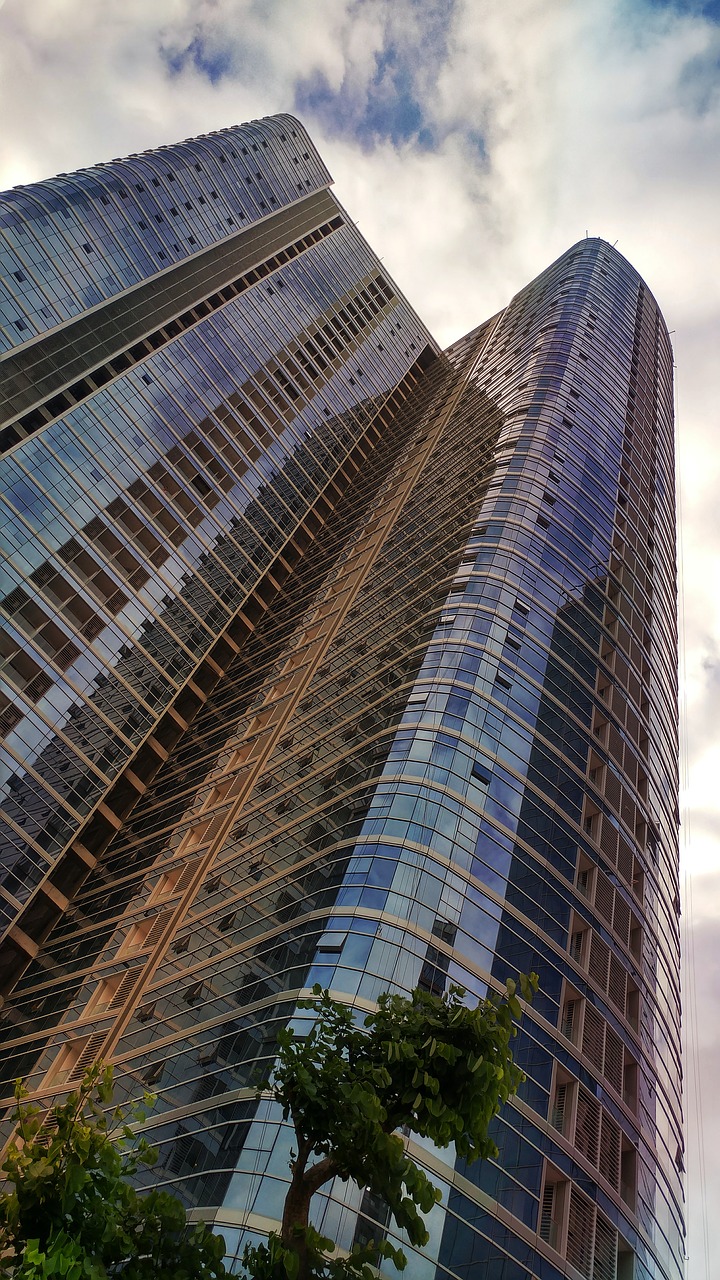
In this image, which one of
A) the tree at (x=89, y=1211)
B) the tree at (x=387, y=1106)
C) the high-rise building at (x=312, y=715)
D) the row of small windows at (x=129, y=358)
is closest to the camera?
the tree at (x=89, y=1211)

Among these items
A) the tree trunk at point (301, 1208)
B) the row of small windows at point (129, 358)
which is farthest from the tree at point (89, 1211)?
the row of small windows at point (129, 358)

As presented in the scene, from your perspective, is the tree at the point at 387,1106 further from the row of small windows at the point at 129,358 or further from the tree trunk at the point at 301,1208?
the row of small windows at the point at 129,358

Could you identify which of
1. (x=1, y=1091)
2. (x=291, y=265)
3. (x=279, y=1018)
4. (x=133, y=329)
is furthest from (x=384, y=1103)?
(x=291, y=265)

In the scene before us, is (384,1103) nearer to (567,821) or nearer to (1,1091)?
(567,821)

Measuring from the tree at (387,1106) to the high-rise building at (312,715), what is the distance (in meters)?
10.1

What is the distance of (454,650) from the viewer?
38.2 metres

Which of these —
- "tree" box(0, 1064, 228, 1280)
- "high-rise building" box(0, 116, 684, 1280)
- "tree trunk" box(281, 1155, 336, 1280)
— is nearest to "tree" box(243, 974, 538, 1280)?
"tree trunk" box(281, 1155, 336, 1280)

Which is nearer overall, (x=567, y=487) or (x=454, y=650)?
(x=454, y=650)

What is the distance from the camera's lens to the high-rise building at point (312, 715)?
2780 cm

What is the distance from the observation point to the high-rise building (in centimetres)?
2780

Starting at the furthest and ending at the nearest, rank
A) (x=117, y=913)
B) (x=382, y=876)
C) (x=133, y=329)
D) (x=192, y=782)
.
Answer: (x=133, y=329), (x=192, y=782), (x=117, y=913), (x=382, y=876)

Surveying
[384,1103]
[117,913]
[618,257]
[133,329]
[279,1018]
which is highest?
[618,257]

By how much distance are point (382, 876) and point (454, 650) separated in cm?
1162

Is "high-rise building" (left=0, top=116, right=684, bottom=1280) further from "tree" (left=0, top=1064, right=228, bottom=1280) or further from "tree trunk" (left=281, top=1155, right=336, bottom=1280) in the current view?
"tree" (left=0, top=1064, right=228, bottom=1280)
